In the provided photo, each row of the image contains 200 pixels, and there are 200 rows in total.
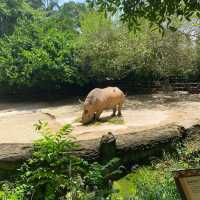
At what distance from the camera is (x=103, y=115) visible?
13703 mm

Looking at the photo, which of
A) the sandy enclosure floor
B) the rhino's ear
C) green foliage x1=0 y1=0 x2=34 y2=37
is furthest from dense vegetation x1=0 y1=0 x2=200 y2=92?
green foliage x1=0 y1=0 x2=34 y2=37

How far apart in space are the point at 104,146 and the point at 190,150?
1.41 m

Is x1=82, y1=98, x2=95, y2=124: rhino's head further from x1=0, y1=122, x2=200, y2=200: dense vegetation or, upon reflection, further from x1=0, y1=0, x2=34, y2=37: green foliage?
x1=0, y1=0, x2=34, y2=37: green foliage

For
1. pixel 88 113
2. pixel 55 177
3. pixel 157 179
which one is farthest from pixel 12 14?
pixel 55 177

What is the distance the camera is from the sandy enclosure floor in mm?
11141

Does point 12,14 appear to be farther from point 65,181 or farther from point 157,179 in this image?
point 65,181

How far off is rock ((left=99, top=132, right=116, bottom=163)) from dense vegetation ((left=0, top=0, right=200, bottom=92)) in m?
9.74

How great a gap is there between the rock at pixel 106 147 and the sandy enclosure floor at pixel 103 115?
3794 millimetres

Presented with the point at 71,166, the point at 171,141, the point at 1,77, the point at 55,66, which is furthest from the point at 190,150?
the point at 1,77

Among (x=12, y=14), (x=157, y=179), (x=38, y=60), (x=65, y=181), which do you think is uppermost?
(x=12, y=14)

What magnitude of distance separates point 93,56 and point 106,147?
1116 centimetres

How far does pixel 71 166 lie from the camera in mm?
5191

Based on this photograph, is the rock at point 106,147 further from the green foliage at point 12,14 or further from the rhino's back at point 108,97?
the green foliage at point 12,14

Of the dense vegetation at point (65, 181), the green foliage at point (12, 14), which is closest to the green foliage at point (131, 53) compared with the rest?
the dense vegetation at point (65, 181)
